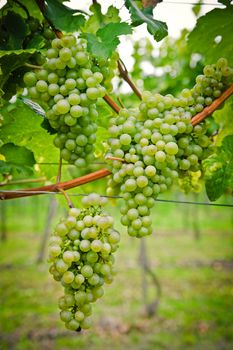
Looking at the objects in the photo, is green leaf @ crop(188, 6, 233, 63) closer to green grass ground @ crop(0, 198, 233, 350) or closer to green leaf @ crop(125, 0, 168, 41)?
green leaf @ crop(125, 0, 168, 41)

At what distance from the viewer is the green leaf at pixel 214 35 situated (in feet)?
4.25

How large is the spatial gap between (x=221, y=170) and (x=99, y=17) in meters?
0.63

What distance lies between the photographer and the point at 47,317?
7.67 meters

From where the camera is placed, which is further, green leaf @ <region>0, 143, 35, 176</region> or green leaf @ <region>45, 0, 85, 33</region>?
green leaf @ <region>0, 143, 35, 176</region>

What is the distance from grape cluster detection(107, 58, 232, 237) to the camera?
100cm

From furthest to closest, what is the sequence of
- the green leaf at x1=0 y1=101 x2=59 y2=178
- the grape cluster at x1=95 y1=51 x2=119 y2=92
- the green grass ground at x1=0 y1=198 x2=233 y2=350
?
the green grass ground at x1=0 y1=198 x2=233 y2=350
the green leaf at x1=0 y1=101 x2=59 y2=178
the grape cluster at x1=95 y1=51 x2=119 y2=92

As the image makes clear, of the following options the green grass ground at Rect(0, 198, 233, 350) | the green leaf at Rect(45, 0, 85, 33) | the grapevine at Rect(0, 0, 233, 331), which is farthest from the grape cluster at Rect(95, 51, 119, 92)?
the green grass ground at Rect(0, 198, 233, 350)

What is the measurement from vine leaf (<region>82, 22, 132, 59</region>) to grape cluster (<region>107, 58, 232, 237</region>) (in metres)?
0.19

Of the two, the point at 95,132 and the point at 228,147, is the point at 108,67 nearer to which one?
the point at 95,132

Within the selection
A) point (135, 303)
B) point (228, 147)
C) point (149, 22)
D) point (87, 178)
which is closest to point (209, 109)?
point (228, 147)

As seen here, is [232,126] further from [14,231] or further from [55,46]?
[14,231]

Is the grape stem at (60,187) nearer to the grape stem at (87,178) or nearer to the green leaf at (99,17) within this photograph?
the grape stem at (87,178)

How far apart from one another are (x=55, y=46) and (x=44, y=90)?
0.11m

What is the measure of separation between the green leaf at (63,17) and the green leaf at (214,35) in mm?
490
